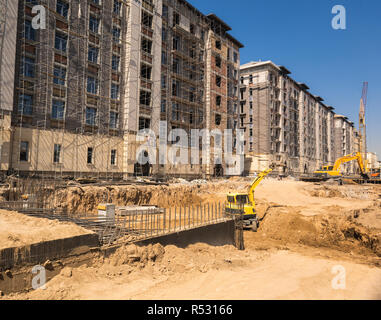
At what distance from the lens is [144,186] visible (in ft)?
87.6

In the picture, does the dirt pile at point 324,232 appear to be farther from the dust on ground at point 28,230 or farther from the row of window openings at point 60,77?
the row of window openings at point 60,77

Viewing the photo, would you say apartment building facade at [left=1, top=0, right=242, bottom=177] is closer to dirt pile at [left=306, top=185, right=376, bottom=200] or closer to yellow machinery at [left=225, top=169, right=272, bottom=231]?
yellow machinery at [left=225, top=169, right=272, bottom=231]

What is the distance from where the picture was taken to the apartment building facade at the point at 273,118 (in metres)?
62.3

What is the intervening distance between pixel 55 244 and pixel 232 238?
12.7m

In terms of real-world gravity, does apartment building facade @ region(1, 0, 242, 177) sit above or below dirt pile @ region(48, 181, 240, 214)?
above

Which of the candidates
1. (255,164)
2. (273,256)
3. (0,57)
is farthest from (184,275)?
(255,164)

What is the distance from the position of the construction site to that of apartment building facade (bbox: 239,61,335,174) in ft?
39.4

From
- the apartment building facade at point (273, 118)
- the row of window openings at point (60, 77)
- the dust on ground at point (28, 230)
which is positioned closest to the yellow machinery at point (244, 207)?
the dust on ground at point (28, 230)

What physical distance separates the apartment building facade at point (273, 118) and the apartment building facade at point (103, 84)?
21325 mm

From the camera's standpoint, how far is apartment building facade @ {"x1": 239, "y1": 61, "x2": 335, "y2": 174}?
62281 mm

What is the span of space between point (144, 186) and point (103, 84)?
39.6 feet

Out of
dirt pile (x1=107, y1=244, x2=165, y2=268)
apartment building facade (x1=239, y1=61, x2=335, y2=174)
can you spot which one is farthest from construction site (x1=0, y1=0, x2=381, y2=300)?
apartment building facade (x1=239, y1=61, x2=335, y2=174)
